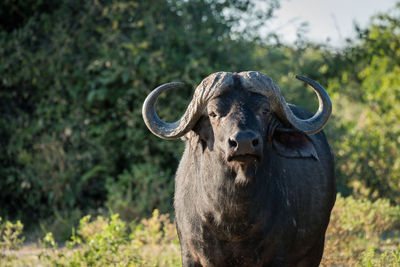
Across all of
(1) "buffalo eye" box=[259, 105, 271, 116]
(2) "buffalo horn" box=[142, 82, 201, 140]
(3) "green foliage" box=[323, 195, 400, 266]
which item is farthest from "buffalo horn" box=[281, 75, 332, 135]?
(3) "green foliage" box=[323, 195, 400, 266]

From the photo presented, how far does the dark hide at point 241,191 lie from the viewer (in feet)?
10.5

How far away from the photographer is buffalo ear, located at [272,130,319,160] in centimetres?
354

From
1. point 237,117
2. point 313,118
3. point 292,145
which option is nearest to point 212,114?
point 237,117

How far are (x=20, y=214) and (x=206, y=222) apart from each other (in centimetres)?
548

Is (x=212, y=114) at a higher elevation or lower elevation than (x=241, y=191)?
higher

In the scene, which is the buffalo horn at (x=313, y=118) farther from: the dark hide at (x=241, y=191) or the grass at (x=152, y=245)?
the grass at (x=152, y=245)

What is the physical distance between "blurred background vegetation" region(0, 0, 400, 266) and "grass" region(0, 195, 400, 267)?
1.43 meters

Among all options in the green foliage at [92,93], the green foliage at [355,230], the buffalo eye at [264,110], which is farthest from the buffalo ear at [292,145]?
the green foliage at [92,93]

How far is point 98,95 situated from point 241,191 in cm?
501

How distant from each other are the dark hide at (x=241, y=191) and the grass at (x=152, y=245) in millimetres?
1187

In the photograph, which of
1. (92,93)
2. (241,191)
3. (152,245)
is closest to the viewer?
(241,191)

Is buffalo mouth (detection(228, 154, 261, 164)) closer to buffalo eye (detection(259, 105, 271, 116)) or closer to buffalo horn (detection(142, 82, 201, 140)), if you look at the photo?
buffalo eye (detection(259, 105, 271, 116))

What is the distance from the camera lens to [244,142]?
2904 millimetres

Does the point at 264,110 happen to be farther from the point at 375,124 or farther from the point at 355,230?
the point at 375,124
